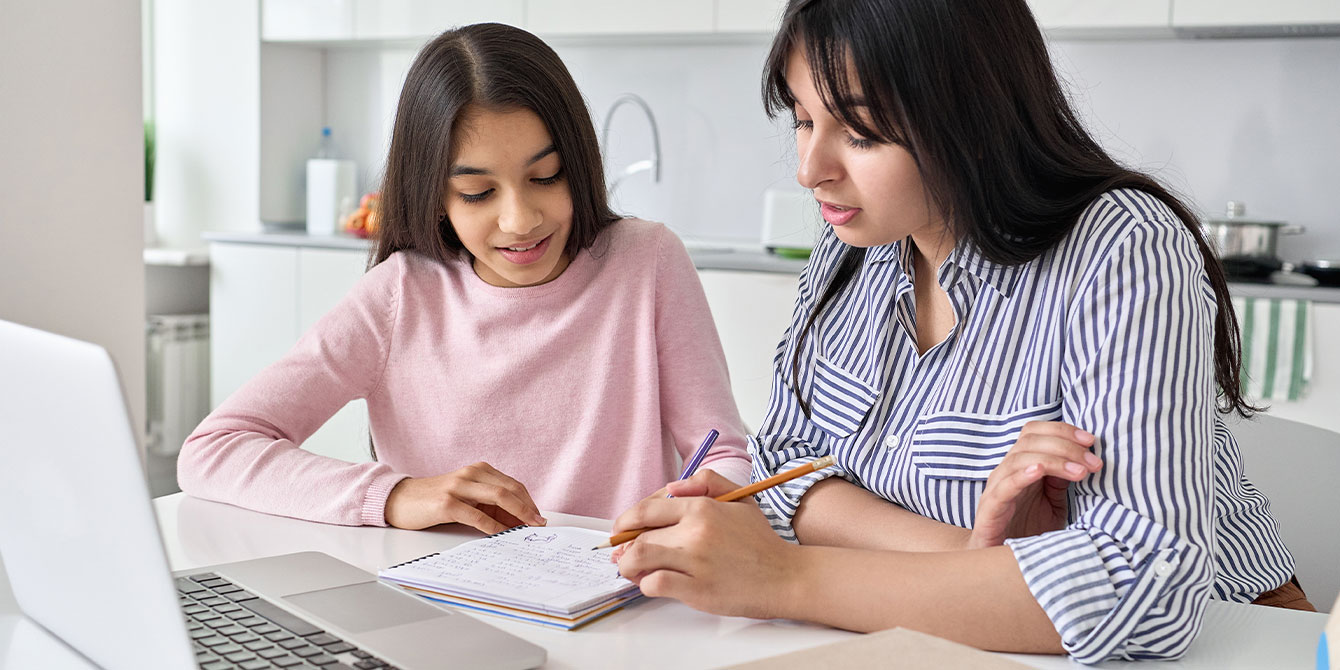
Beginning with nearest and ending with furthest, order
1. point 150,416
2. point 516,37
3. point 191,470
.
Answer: point 191,470 → point 516,37 → point 150,416

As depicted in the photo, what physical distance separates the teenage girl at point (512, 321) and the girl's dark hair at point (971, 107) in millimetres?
437

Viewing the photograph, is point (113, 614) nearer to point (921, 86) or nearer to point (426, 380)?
point (921, 86)

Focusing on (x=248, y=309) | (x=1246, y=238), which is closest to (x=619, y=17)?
(x=248, y=309)

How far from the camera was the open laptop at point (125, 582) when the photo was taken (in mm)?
591

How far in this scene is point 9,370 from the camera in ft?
2.07

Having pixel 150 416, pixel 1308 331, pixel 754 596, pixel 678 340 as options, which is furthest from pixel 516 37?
pixel 150 416

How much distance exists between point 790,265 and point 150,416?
2.29 m

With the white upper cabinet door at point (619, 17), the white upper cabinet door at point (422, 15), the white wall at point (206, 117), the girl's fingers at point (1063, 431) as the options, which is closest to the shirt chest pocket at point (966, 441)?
the girl's fingers at point (1063, 431)

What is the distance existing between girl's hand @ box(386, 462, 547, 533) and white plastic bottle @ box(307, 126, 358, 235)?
10.1 feet

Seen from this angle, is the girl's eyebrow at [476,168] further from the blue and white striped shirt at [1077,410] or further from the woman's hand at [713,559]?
the woman's hand at [713,559]

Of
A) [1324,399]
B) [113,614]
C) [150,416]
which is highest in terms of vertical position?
[113,614]

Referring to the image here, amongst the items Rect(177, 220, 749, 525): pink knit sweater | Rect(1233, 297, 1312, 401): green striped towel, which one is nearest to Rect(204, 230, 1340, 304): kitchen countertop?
Rect(1233, 297, 1312, 401): green striped towel

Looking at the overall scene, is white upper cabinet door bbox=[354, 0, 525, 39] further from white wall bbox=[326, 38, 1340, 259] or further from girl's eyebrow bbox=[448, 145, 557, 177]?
girl's eyebrow bbox=[448, 145, 557, 177]

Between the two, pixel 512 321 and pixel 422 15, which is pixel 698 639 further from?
pixel 422 15
